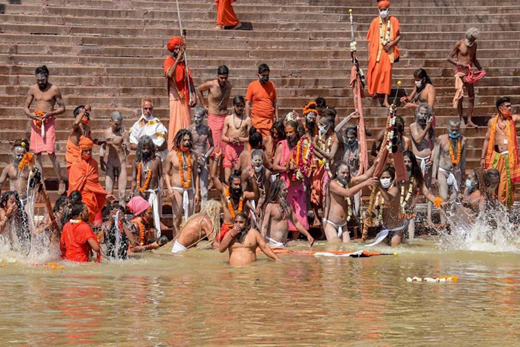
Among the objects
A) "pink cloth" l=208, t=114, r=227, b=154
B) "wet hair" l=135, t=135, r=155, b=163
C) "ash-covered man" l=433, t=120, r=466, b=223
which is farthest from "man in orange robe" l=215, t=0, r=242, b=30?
"wet hair" l=135, t=135, r=155, b=163

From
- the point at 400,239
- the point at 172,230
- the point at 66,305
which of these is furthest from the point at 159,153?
the point at 66,305

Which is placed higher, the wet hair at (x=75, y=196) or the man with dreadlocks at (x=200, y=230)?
the wet hair at (x=75, y=196)

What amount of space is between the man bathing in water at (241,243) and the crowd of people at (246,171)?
12.5 inches

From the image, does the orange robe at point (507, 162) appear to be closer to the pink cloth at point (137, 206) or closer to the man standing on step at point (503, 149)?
the man standing on step at point (503, 149)

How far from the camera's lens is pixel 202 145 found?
14.2m

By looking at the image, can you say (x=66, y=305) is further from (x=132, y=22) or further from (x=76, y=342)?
(x=132, y=22)

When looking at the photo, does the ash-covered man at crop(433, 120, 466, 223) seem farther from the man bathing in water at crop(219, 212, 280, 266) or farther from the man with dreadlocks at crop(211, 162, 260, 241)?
the man bathing in water at crop(219, 212, 280, 266)

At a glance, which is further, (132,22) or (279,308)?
(132,22)

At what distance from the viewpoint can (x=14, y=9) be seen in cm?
1838

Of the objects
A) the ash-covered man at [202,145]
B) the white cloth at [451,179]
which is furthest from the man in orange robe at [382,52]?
the ash-covered man at [202,145]

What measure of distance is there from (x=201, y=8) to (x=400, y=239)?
693 cm

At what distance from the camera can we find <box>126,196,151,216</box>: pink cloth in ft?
44.2

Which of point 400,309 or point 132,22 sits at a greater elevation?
point 132,22

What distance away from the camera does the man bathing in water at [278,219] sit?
534 inches
